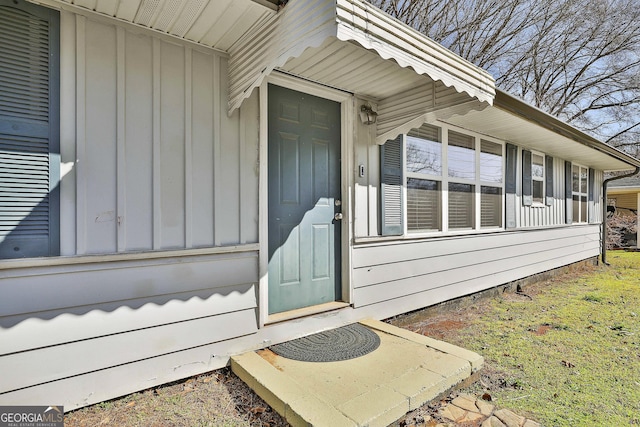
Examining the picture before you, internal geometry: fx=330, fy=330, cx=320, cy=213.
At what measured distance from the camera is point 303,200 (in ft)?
9.54

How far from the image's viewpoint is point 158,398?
2.02 metres

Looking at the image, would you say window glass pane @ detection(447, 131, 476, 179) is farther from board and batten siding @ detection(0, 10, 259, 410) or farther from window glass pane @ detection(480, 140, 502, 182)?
A: board and batten siding @ detection(0, 10, 259, 410)

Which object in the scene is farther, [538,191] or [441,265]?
[538,191]

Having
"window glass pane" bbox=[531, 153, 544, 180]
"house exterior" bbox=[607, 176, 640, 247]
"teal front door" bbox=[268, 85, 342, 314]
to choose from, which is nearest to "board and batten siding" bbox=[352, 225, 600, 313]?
"teal front door" bbox=[268, 85, 342, 314]

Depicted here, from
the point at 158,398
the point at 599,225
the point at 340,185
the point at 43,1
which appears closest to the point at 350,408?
the point at 158,398

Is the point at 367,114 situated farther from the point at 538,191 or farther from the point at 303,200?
the point at 538,191

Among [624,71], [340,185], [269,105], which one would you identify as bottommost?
[340,185]

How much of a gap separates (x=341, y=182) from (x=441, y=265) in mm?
1795

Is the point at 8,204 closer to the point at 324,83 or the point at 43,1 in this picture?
the point at 43,1

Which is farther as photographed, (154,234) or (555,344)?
(555,344)

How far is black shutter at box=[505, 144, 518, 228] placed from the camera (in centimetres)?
507

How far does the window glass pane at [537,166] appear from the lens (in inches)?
228

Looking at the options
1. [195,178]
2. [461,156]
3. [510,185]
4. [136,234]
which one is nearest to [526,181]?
[510,185]

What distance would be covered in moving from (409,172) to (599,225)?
26.1 feet
